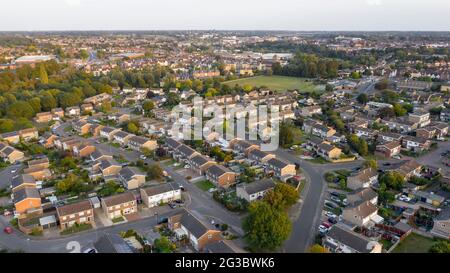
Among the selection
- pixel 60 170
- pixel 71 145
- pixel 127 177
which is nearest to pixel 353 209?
pixel 127 177

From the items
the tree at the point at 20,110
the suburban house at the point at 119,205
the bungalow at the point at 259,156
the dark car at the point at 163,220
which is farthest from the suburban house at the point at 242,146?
the tree at the point at 20,110

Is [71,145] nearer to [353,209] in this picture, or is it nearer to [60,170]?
[60,170]

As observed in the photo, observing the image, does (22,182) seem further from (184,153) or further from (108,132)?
(108,132)

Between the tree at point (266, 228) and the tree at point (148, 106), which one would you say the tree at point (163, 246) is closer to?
the tree at point (266, 228)

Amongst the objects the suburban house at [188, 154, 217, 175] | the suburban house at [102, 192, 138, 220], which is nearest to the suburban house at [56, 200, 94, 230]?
the suburban house at [102, 192, 138, 220]

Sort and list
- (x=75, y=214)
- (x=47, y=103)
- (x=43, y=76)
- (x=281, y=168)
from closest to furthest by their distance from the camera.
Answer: (x=75, y=214) → (x=281, y=168) → (x=47, y=103) → (x=43, y=76)

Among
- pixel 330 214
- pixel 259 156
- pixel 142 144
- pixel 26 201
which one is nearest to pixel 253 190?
pixel 330 214
